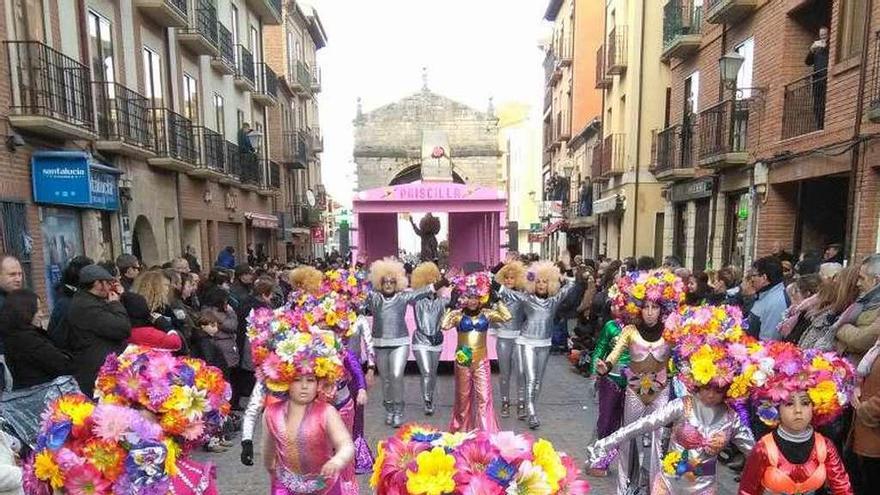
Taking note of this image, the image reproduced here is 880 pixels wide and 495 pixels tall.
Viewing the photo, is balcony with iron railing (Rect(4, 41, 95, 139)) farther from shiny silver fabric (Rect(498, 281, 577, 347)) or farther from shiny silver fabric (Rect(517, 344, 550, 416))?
shiny silver fabric (Rect(517, 344, 550, 416))

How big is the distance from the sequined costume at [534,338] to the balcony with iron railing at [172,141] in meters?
9.10

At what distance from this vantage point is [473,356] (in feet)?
19.5

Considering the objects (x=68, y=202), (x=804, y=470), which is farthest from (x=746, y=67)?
(x=68, y=202)

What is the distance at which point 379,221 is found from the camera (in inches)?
495

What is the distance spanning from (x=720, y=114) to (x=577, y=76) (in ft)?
53.6

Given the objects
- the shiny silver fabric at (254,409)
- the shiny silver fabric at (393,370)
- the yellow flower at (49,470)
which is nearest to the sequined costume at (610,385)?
the shiny silver fabric at (393,370)

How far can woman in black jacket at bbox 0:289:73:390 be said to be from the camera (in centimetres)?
405

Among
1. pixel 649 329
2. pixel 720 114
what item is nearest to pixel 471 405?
pixel 649 329

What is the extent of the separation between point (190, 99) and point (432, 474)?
49.8 ft

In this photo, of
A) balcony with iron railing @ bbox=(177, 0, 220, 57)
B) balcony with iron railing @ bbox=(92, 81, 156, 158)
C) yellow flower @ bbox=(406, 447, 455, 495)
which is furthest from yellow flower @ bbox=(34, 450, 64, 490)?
balcony with iron railing @ bbox=(177, 0, 220, 57)

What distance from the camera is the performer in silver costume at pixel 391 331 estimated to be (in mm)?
6730

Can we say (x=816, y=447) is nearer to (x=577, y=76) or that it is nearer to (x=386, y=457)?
(x=386, y=457)

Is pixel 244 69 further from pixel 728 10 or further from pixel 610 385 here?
pixel 610 385

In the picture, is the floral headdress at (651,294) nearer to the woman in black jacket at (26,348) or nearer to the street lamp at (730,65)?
the woman in black jacket at (26,348)
